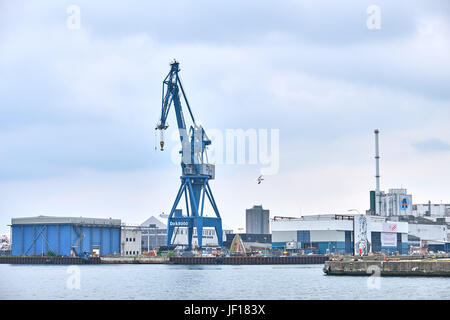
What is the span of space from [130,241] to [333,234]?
134ft

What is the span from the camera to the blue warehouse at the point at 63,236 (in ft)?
458

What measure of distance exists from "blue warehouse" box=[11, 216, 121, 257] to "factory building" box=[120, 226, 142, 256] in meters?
3.07

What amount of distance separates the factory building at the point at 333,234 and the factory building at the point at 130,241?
29.4 m

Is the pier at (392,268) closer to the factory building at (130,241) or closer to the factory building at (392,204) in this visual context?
the factory building at (130,241)

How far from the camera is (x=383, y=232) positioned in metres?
163

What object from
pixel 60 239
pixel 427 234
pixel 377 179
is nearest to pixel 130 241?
pixel 60 239

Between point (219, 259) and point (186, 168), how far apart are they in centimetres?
1700

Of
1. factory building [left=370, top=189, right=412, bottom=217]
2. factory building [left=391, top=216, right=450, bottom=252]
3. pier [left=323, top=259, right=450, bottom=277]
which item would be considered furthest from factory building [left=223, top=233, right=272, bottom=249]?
pier [left=323, top=259, right=450, bottom=277]

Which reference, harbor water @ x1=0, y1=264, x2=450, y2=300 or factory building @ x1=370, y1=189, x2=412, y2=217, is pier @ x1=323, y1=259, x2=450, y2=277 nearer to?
harbor water @ x1=0, y1=264, x2=450, y2=300

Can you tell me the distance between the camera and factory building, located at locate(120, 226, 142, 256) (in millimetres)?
151625

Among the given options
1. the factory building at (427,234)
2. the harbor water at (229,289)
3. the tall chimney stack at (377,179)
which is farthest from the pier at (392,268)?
the factory building at (427,234)

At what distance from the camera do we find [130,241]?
153 m
